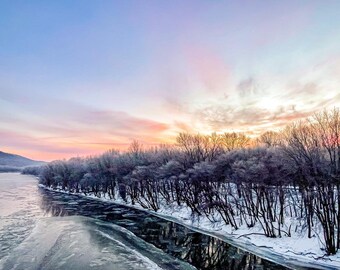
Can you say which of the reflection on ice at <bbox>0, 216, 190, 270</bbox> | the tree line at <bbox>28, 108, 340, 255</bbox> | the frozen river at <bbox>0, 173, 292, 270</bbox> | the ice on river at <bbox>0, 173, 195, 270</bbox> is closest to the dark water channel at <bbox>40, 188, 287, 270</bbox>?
the frozen river at <bbox>0, 173, 292, 270</bbox>

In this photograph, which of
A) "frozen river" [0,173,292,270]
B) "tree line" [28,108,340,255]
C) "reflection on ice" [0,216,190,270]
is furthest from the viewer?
"tree line" [28,108,340,255]

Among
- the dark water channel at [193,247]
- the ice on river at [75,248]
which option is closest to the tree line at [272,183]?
the dark water channel at [193,247]

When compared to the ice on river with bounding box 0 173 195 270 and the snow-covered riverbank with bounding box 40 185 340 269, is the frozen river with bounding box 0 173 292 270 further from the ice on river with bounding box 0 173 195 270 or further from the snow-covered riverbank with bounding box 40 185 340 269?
the snow-covered riverbank with bounding box 40 185 340 269

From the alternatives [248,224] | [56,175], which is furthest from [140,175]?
[56,175]

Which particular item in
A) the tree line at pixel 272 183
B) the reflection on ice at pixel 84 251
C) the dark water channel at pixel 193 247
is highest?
the tree line at pixel 272 183

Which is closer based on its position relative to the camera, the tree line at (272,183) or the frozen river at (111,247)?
the frozen river at (111,247)

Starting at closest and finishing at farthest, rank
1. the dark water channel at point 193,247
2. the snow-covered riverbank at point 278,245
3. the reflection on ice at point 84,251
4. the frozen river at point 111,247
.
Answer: the reflection on ice at point 84,251 → the frozen river at point 111,247 → the dark water channel at point 193,247 → the snow-covered riverbank at point 278,245

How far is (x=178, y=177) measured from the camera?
38062 mm

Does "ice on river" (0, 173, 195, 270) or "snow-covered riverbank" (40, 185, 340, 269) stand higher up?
"snow-covered riverbank" (40, 185, 340, 269)

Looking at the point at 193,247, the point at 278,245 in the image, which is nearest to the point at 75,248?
the point at 193,247

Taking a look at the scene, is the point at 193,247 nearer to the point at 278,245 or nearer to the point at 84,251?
the point at 278,245

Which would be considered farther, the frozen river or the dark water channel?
the dark water channel

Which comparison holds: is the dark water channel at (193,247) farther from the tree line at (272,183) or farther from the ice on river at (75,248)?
the tree line at (272,183)

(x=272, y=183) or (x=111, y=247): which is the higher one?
(x=272, y=183)
